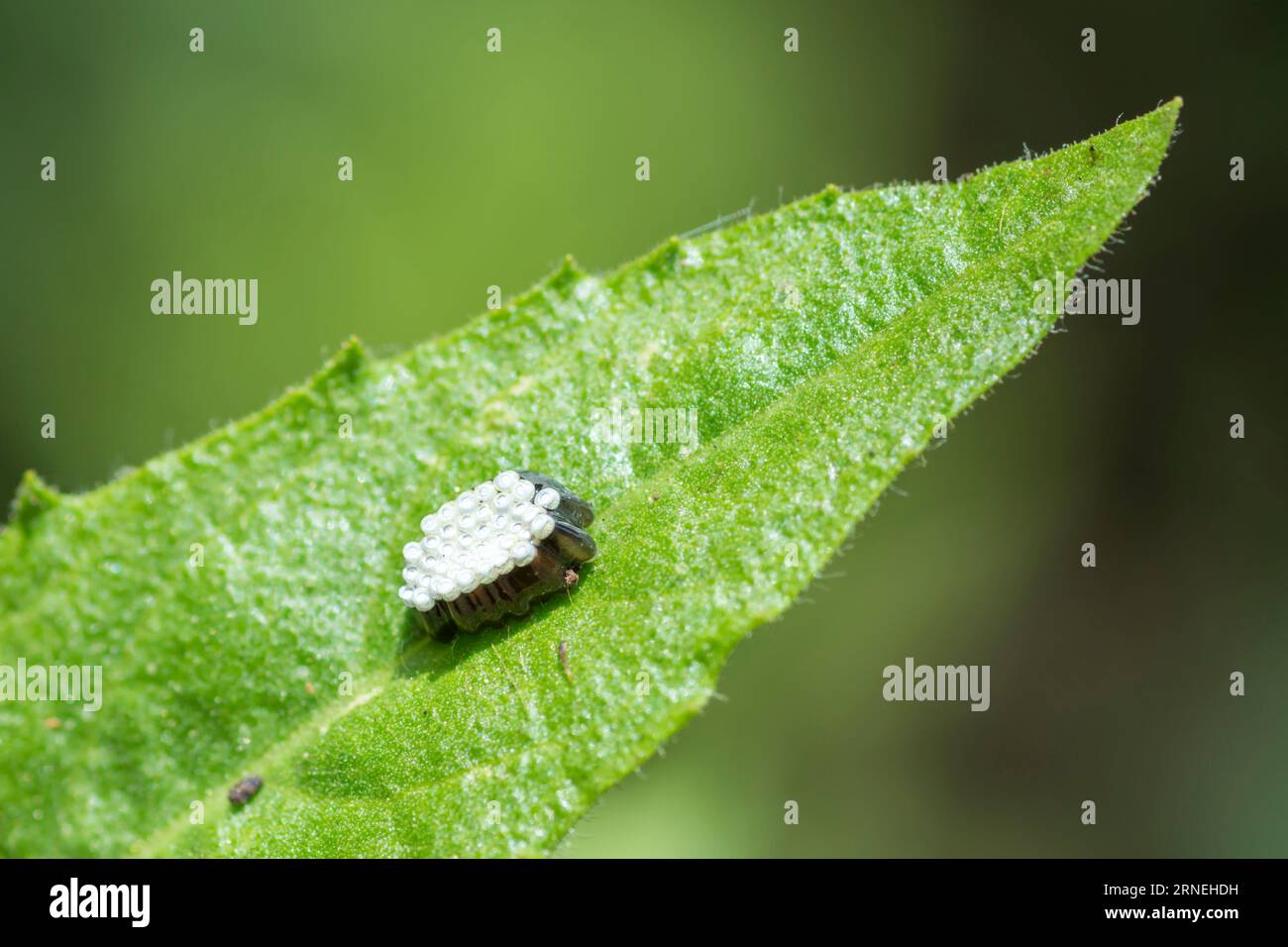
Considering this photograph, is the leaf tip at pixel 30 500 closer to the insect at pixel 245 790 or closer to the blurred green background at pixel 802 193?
the insect at pixel 245 790

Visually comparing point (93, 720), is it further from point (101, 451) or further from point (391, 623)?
point (101, 451)

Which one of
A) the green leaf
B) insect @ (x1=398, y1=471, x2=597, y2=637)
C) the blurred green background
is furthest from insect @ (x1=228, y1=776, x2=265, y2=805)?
the blurred green background

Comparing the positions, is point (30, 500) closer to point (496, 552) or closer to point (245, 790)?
point (245, 790)

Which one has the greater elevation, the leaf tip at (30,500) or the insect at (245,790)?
the leaf tip at (30,500)

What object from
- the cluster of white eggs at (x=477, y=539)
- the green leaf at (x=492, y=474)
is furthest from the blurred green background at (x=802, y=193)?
the green leaf at (x=492, y=474)

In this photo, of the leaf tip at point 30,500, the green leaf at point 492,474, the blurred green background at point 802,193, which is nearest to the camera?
the green leaf at point 492,474

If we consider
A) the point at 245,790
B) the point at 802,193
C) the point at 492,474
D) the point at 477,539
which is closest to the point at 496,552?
the point at 477,539

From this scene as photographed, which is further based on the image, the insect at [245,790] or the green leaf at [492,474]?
the insect at [245,790]
